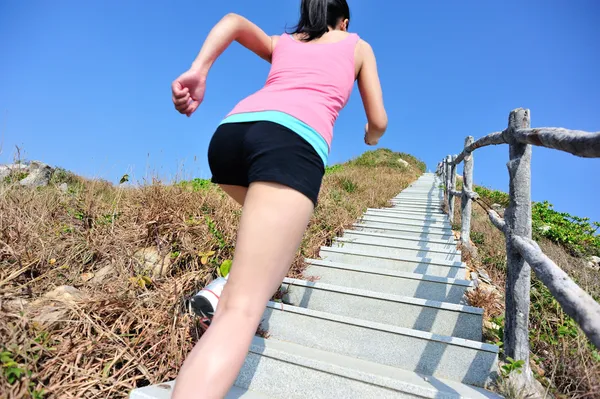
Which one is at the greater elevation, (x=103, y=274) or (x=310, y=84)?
(x=310, y=84)

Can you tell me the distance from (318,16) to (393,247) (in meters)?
3.18

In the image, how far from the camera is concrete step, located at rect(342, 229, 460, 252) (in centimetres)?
427

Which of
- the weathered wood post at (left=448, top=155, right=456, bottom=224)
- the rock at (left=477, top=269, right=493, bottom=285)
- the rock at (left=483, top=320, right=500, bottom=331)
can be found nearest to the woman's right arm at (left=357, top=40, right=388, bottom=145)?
the rock at (left=483, top=320, right=500, bottom=331)

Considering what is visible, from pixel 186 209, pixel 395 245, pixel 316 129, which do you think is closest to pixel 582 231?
pixel 395 245

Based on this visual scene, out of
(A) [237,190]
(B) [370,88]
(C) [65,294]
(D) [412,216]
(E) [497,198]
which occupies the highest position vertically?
(E) [497,198]

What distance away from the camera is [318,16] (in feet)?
4.61

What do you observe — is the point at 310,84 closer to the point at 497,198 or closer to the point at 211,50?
the point at 211,50

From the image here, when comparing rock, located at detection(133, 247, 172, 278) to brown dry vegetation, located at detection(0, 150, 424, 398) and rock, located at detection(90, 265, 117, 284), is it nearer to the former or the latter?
brown dry vegetation, located at detection(0, 150, 424, 398)

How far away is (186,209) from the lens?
136 inches

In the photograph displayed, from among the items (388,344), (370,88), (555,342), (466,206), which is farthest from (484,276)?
(370,88)

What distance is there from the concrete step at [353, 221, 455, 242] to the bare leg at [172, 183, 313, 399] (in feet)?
12.7

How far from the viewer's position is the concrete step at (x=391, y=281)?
9.62 ft

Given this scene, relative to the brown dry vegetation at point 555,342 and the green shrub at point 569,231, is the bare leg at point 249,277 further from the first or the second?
the green shrub at point 569,231

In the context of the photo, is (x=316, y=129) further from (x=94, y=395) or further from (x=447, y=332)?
(x=447, y=332)
